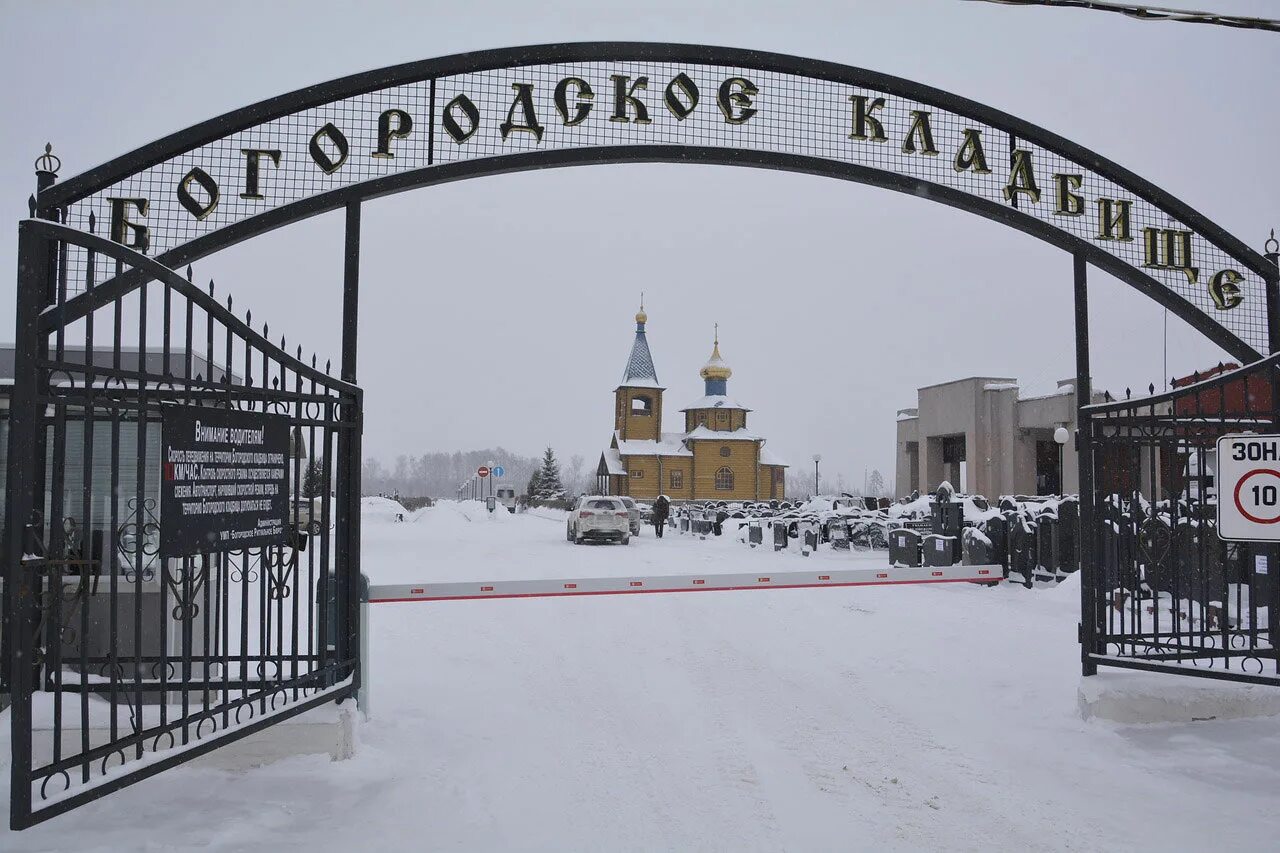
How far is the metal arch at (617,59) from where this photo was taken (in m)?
5.54

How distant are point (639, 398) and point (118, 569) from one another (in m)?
67.9

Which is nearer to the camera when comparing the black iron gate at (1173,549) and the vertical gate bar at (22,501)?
the vertical gate bar at (22,501)

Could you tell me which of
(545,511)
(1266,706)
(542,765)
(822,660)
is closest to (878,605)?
(822,660)

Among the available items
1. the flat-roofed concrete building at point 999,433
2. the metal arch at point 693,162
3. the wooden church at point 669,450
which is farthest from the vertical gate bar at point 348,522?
the wooden church at point 669,450

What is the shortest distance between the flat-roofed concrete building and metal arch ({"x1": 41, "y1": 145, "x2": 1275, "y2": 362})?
38.1 m

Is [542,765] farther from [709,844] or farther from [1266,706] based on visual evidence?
[1266,706]

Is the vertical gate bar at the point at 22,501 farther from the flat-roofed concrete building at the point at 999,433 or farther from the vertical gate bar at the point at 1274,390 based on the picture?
the flat-roofed concrete building at the point at 999,433

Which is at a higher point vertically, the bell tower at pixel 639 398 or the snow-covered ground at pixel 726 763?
the bell tower at pixel 639 398

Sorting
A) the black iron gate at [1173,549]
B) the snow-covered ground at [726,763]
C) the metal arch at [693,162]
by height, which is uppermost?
the metal arch at [693,162]

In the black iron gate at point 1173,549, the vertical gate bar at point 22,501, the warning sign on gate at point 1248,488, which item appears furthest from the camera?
the black iron gate at point 1173,549

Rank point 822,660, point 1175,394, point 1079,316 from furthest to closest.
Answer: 1. point 822,660
2. point 1079,316
3. point 1175,394

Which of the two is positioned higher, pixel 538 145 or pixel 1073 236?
pixel 538 145

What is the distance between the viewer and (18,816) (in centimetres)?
356

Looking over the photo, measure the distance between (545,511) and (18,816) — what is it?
178 ft
